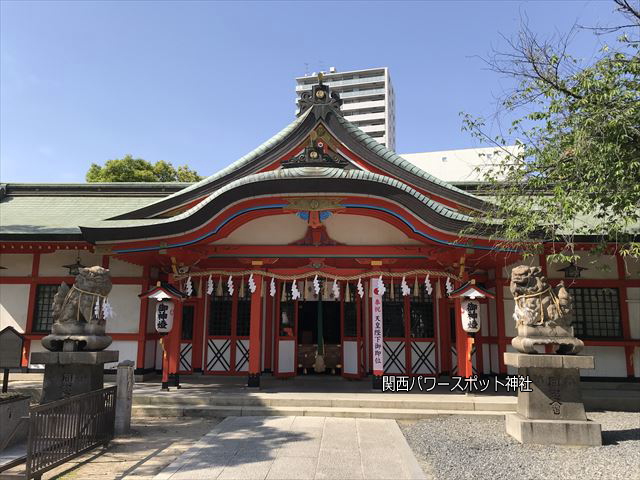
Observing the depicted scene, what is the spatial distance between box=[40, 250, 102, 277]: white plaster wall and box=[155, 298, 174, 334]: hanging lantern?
130 inches

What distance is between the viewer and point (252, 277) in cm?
1074

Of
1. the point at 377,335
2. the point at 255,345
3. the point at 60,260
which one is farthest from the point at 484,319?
the point at 60,260

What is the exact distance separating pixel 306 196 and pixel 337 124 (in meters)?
2.74

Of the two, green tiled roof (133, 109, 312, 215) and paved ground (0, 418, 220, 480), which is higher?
green tiled roof (133, 109, 312, 215)

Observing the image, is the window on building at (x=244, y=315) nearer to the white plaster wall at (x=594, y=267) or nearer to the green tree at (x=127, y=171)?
the white plaster wall at (x=594, y=267)

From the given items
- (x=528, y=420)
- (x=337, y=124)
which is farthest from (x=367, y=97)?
(x=528, y=420)

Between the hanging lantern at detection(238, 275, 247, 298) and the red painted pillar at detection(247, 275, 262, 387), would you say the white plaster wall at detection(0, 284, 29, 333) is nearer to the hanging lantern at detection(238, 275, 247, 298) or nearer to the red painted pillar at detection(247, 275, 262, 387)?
the hanging lantern at detection(238, 275, 247, 298)

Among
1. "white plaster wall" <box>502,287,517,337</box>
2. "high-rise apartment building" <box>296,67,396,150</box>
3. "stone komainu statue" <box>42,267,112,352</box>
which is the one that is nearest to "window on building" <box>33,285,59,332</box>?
"stone komainu statue" <box>42,267,112,352</box>

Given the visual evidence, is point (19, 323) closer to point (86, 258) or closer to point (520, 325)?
point (86, 258)

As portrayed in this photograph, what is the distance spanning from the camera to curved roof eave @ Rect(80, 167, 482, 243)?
9.32 meters

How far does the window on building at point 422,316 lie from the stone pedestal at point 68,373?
8628mm

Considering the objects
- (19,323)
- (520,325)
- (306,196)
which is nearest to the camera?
(520,325)

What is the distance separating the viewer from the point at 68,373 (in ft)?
23.4

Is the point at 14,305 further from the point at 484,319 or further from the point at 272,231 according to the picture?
the point at 484,319
